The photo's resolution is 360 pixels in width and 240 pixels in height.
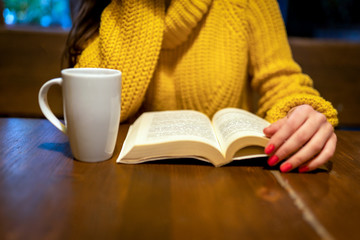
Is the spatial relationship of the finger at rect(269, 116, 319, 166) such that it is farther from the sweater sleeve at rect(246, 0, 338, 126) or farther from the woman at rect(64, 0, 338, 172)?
the sweater sleeve at rect(246, 0, 338, 126)

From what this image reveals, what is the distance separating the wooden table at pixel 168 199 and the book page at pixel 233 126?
5cm

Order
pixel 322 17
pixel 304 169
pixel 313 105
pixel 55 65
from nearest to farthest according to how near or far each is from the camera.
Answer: pixel 304 169 < pixel 313 105 < pixel 55 65 < pixel 322 17

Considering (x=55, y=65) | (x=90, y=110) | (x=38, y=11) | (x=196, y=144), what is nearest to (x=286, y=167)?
(x=196, y=144)

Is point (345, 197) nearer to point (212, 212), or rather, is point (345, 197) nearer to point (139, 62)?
point (212, 212)

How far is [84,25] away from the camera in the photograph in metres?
0.84

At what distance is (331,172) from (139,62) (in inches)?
18.6

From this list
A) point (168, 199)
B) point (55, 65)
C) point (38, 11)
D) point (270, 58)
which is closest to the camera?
point (168, 199)

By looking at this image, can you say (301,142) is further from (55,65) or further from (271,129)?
(55,65)

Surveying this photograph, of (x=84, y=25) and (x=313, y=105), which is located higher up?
(x=84, y=25)

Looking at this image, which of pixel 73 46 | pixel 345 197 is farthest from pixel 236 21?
pixel 345 197

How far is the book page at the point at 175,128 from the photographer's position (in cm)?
52

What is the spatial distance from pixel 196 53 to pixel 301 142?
1.45 ft

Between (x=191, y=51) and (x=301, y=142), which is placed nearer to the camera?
(x=301, y=142)

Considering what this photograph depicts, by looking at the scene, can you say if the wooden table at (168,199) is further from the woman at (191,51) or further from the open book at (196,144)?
the woman at (191,51)
